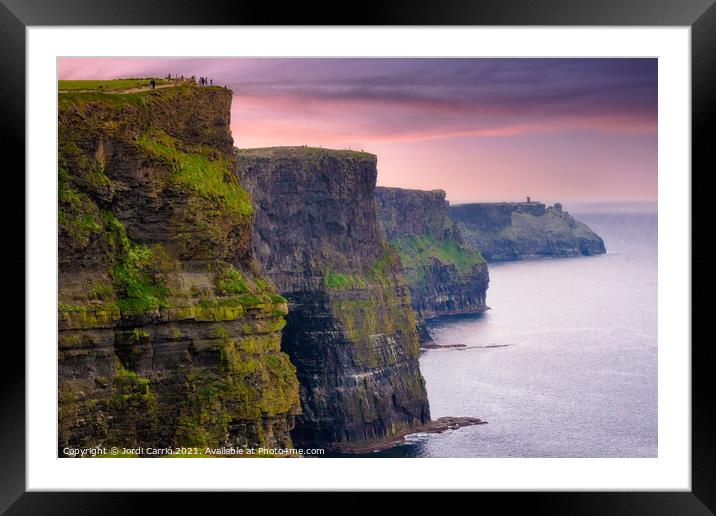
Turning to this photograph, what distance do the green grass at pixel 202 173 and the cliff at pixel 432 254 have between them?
3150 inches

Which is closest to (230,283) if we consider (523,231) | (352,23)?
(352,23)

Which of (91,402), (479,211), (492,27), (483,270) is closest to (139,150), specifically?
(91,402)

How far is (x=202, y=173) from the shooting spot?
4766cm

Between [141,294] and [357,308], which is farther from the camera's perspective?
[357,308]

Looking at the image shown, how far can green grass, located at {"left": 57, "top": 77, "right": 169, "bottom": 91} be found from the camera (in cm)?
4506

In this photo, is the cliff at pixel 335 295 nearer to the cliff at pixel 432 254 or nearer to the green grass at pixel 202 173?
the green grass at pixel 202 173

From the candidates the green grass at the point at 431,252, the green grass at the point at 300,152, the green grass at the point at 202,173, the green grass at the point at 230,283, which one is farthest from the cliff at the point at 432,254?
the green grass at the point at 230,283

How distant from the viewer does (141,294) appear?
44.0 m

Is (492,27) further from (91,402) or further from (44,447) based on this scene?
(91,402)

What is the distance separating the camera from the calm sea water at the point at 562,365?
75625mm

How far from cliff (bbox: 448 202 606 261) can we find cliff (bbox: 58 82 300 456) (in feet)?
193

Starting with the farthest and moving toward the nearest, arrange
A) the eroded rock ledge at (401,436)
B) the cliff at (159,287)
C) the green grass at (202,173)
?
1. the eroded rock ledge at (401,436)
2. the green grass at (202,173)
3. the cliff at (159,287)

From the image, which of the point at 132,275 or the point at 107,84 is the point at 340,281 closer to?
the point at 107,84

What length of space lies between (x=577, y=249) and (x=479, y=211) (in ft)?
50.6
